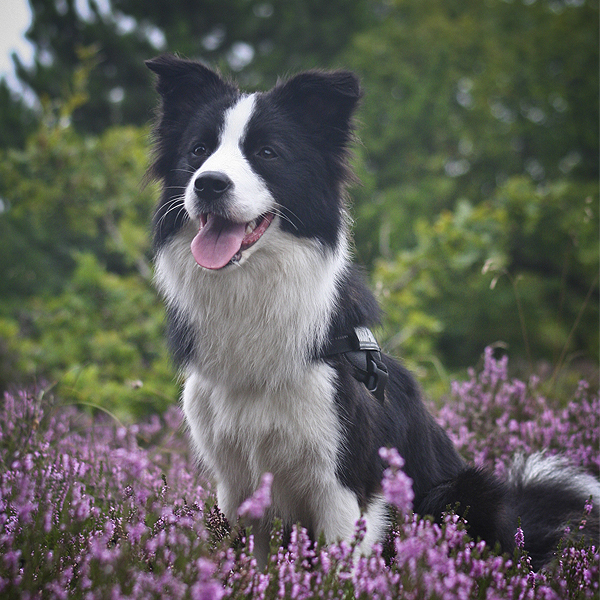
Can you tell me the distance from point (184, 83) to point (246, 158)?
2.19 feet

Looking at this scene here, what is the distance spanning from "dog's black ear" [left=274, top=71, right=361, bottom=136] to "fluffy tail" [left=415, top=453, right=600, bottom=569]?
1741 millimetres

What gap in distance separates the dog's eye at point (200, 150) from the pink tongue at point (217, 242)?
37 centimetres

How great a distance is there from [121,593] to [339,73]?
226 cm

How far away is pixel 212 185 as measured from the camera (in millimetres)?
2357

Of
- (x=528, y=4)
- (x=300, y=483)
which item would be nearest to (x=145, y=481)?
(x=300, y=483)

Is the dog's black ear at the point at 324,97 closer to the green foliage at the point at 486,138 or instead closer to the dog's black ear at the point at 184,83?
the dog's black ear at the point at 184,83

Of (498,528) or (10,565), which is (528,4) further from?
(10,565)

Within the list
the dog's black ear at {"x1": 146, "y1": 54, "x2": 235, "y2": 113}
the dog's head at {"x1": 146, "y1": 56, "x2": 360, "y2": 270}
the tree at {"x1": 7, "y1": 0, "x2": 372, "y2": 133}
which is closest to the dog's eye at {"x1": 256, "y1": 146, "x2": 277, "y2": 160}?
the dog's head at {"x1": 146, "y1": 56, "x2": 360, "y2": 270}

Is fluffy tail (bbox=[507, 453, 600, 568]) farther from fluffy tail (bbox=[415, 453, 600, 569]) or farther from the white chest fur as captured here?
the white chest fur

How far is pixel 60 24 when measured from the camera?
13.3 metres

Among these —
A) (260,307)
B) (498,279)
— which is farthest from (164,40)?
(260,307)

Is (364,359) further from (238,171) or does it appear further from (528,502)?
(528,502)

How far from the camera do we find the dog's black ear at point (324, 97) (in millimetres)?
2646

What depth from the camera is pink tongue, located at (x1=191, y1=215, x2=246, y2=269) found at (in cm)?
243
